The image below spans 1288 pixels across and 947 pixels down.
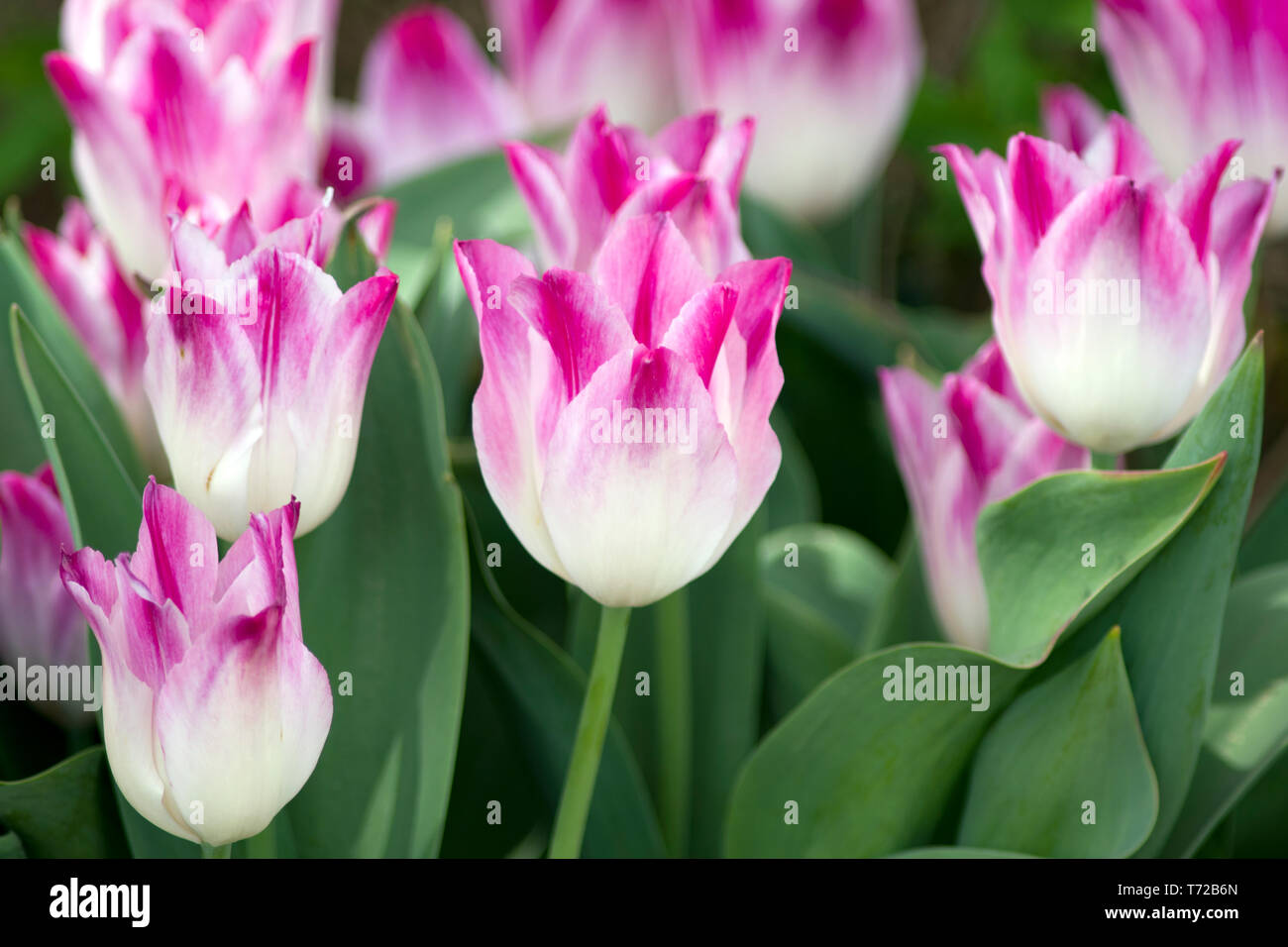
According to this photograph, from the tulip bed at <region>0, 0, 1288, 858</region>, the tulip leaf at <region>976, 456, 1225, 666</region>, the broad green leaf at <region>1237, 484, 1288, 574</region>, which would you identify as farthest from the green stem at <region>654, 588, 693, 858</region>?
the broad green leaf at <region>1237, 484, 1288, 574</region>

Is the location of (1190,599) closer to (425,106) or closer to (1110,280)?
(1110,280)

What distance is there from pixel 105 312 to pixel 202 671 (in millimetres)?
218

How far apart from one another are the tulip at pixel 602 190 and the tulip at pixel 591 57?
10.3 inches

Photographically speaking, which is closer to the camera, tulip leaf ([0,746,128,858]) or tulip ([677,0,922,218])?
tulip leaf ([0,746,128,858])

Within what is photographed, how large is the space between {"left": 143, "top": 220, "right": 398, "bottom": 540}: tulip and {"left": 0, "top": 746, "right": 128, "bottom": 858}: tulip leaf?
0.10 m

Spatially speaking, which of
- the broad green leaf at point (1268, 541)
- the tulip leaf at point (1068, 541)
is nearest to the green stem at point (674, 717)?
the tulip leaf at point (1068, 541)

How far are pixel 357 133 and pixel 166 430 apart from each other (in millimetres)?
453

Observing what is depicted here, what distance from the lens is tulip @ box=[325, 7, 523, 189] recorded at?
660mm

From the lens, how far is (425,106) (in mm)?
679

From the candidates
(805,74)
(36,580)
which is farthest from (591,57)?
(36,580)

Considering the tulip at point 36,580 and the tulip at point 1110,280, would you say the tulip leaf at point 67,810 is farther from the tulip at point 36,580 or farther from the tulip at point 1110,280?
the tulip at point 1110,280

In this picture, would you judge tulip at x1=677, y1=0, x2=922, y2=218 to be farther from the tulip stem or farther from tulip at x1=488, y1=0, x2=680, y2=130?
the tulip stem
